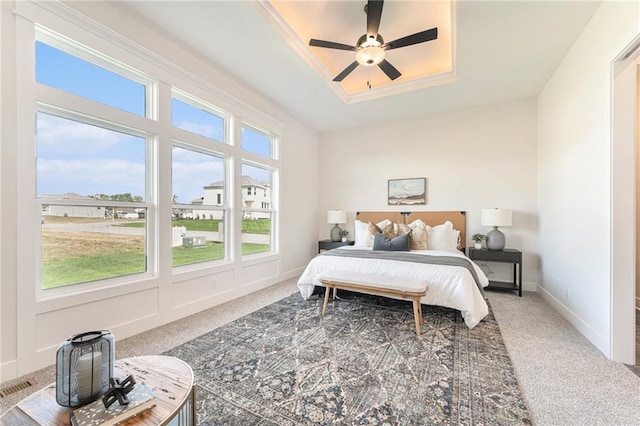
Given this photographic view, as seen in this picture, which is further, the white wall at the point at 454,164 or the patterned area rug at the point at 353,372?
the white wall at the point at 454,164

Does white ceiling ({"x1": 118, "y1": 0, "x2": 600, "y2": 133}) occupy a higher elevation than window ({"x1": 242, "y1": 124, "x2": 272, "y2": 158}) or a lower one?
higher

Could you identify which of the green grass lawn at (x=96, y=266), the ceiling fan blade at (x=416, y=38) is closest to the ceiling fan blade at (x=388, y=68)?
the ceiling fan blade at (x=416, y=38)

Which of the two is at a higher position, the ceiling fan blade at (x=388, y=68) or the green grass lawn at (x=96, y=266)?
the ceiling fan blade at (x=388, y=68)

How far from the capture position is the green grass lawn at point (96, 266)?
2271mm

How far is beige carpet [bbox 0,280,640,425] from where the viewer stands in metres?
1.64

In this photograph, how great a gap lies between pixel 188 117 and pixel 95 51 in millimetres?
1064

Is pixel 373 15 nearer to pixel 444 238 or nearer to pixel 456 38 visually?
pixel 456 38

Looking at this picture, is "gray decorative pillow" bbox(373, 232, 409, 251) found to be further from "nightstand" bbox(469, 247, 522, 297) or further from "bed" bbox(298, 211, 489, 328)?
"nightstand" bbox(469, 247, 522, 297)

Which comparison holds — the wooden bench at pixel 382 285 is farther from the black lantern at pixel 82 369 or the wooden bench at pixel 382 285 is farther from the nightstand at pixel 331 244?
the black lantern at pixel 82 369

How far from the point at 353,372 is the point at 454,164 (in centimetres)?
426

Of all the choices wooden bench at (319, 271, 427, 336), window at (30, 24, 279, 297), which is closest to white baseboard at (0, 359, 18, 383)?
window at (30, 24, 279, 297)

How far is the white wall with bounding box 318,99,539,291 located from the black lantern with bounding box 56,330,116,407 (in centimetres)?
495

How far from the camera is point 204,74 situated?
3406 millimetres

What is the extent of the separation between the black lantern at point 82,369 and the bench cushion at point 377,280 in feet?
7.58
